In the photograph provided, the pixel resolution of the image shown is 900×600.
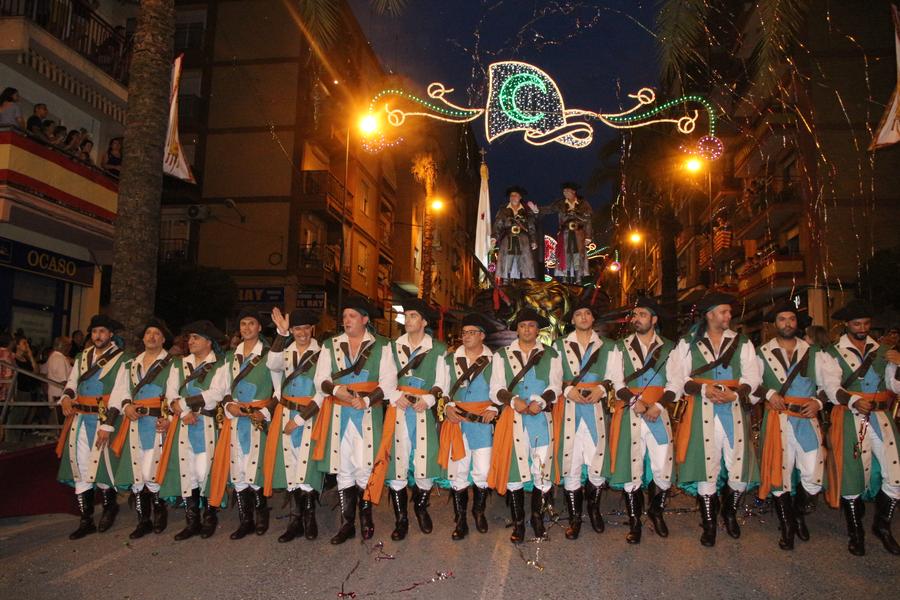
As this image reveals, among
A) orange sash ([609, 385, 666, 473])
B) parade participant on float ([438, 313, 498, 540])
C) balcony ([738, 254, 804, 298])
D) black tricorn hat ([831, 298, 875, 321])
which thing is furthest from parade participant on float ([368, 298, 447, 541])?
→ balcony ([738, 254, 804, 298])

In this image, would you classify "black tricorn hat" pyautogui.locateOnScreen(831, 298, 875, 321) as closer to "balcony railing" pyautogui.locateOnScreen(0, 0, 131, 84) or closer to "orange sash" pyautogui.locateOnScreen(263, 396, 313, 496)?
"orange sash" pyautogui.locateOnScreen(263, 396, 313, 496)

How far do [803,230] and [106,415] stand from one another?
25691 mm

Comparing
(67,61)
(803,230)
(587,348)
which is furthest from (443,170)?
(587,348)

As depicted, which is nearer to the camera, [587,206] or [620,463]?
[620,463]

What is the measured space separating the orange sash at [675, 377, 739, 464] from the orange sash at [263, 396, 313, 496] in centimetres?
345

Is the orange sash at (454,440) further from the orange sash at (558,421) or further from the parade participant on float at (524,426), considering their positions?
the orange sash at (558,421)

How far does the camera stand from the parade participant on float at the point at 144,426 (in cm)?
648

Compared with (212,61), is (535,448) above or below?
below

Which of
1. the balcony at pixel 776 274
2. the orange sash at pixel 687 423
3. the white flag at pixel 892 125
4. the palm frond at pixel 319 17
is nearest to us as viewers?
the orange sash at pixel 687 423

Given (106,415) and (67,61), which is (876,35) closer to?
(67,61)

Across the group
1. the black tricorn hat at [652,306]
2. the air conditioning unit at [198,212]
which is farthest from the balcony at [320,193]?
the black tricorn hat at [652,306]

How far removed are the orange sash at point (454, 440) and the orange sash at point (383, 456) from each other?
418 millimetres

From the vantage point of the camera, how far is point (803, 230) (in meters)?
25.5

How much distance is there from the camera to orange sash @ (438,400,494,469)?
245 inches
